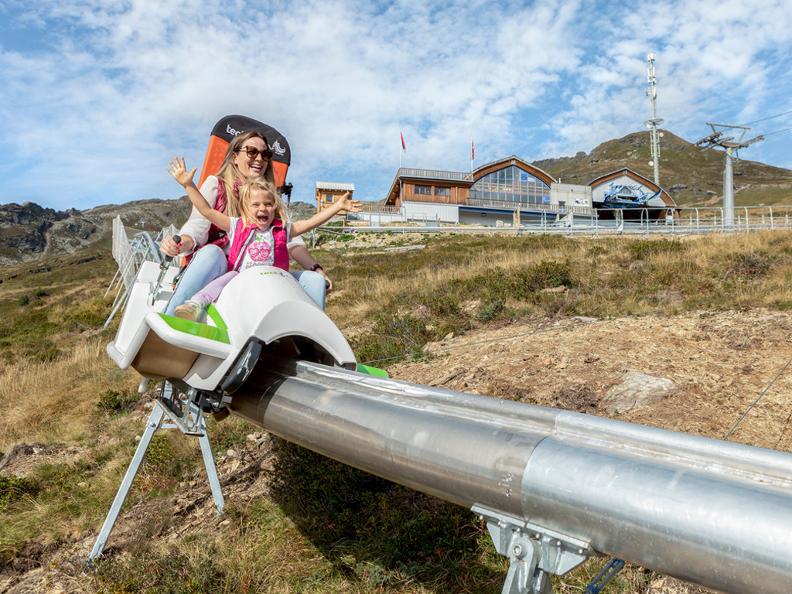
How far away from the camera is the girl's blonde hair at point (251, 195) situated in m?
3.84

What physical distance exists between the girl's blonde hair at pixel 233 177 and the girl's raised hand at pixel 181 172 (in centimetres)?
42

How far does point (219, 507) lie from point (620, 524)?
3600 mm

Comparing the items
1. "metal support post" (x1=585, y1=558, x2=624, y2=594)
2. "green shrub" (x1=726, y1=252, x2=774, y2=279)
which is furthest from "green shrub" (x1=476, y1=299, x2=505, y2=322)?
"metal support post" (x1=585, y1=558, x2=624, y2=594)

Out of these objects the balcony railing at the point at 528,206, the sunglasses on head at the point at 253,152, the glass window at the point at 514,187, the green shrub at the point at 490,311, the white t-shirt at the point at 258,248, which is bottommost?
the green shrub at the point at 490,311

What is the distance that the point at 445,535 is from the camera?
3.44 metres

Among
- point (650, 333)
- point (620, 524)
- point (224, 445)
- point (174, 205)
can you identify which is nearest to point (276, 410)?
A: point (620, 524)

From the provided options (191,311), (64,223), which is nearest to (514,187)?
(191,311)

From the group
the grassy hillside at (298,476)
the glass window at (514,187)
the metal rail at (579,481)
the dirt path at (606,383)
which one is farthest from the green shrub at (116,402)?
the glass window at (514,187)

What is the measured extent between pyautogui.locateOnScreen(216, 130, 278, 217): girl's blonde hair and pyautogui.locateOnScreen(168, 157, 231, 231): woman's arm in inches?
9.1

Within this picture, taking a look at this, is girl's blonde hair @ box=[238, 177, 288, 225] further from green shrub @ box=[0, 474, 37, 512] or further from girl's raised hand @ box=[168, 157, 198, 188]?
green shrub @ box=[0, 474, 37, 512]

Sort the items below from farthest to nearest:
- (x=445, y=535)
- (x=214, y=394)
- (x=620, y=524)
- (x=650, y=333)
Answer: (x=650, y=333), (x=445, y=535), (x=214, y=394), (x=620, y=524)

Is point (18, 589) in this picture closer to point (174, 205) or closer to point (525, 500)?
point (525, 500)

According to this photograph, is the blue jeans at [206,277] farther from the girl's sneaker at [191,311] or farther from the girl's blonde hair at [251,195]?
the girl's blonde hair at [251,195]

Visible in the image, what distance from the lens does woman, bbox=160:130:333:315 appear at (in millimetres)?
3338
